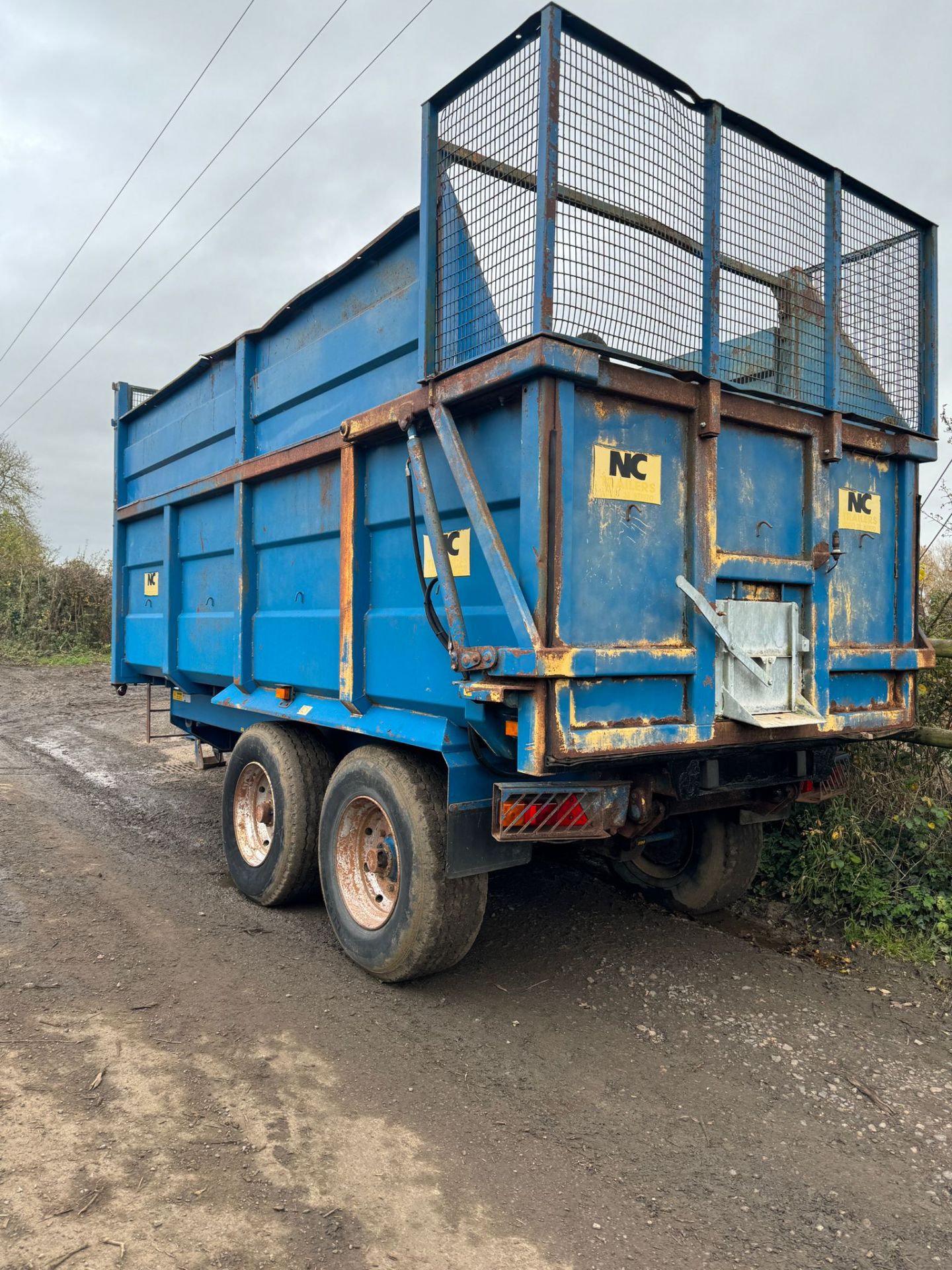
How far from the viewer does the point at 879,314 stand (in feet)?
13.4

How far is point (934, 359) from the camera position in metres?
4.15

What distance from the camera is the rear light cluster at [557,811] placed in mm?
3066

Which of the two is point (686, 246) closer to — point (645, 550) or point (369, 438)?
point (645, 550)

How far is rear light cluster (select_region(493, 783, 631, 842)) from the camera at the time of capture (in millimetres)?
3066

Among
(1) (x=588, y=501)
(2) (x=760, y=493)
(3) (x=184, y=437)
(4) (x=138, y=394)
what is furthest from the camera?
(4) (x=138, y=394)

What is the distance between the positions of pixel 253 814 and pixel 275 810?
0.53m

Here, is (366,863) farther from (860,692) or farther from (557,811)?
(860,692)

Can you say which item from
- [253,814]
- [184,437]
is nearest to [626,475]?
[253,814]

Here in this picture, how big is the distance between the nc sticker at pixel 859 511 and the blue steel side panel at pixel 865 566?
0.06ft

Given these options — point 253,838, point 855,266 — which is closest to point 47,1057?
point 253,838

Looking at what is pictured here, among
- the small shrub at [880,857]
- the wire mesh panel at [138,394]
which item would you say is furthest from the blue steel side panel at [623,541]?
the wire mesh panel at [138,394]

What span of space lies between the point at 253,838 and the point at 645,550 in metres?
3.02

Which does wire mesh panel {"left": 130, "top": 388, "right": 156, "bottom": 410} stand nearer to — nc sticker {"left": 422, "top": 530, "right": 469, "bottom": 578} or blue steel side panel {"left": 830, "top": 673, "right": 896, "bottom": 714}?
nc sticker {"left": 422, "top": 530, "right": 469, "bottom": 578}

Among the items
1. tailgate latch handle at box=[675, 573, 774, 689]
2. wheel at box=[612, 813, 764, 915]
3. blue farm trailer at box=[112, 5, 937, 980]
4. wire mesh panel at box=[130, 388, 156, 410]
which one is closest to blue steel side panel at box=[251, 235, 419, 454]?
blue farm trailer at box=[112, 5, 937, 980]
